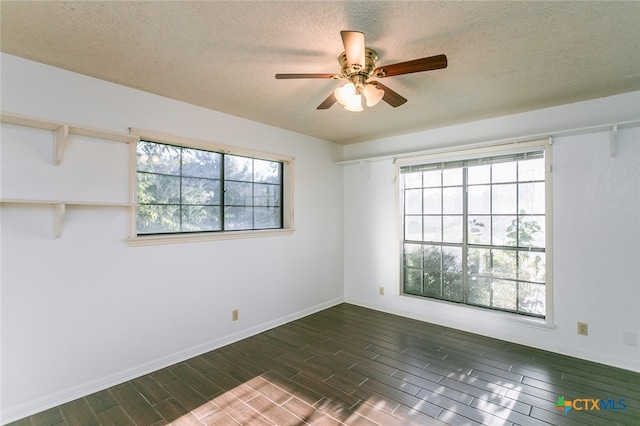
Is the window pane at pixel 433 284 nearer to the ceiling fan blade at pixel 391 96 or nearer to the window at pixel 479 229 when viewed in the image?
the window at pixel 479 229

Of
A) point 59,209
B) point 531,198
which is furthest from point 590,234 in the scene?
point 59,209

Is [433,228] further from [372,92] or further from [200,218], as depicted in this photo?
[200,218]

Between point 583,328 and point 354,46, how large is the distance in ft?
11.0

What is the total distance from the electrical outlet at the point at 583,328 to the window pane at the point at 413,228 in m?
1.82

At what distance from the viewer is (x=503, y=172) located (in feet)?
11.6

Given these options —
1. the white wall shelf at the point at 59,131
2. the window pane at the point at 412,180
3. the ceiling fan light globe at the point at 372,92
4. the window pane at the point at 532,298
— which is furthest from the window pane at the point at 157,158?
the window pane at the point at 532,298

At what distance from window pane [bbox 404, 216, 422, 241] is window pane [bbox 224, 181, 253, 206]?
6.98ft

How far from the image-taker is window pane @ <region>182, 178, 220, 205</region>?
3.14 meters

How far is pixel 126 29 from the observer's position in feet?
6.03

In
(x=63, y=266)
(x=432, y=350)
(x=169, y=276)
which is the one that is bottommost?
(x=432, y=350)

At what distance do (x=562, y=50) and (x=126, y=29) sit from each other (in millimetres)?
2746

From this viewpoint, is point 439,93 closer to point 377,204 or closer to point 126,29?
point 377,204

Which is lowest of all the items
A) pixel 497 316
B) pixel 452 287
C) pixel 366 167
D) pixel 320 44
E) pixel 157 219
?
pixel 497 316

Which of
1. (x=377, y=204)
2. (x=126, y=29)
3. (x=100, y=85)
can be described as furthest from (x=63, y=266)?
(x=377, y=204)
